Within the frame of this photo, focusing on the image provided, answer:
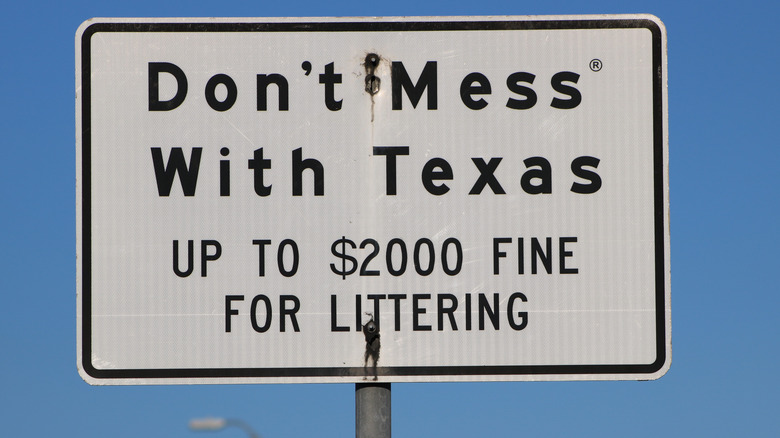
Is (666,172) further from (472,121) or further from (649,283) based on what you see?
(472,121)

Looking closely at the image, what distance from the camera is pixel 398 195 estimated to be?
4.16 meters

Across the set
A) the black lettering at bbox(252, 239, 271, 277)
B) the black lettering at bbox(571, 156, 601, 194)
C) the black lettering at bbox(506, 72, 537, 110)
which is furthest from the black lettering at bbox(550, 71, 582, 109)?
the black lettering at bbox(252, 239, 271, 277)

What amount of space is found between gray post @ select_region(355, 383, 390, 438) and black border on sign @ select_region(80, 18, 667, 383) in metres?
0.05

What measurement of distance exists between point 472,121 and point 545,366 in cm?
86

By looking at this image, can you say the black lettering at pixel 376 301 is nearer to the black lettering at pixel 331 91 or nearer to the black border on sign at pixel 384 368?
the black border on sign at pixel 384 368

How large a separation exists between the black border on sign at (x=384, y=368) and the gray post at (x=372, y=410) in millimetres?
54

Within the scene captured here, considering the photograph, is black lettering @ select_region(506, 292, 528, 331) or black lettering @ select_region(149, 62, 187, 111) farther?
black lettering @ select_region(149, 62, 187, 111)

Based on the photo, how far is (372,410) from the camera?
4043mm

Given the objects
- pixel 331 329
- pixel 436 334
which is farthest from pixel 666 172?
pixel 331 329

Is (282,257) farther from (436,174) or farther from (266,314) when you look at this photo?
(436,174)

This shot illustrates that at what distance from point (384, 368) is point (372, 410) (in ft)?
0.47

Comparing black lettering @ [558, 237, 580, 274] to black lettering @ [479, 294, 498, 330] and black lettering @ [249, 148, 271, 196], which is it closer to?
black lettering @ [479, 294, 498, 330]

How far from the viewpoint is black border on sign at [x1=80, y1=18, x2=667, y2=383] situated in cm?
411

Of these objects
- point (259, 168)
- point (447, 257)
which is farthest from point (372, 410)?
point (259, 168)
